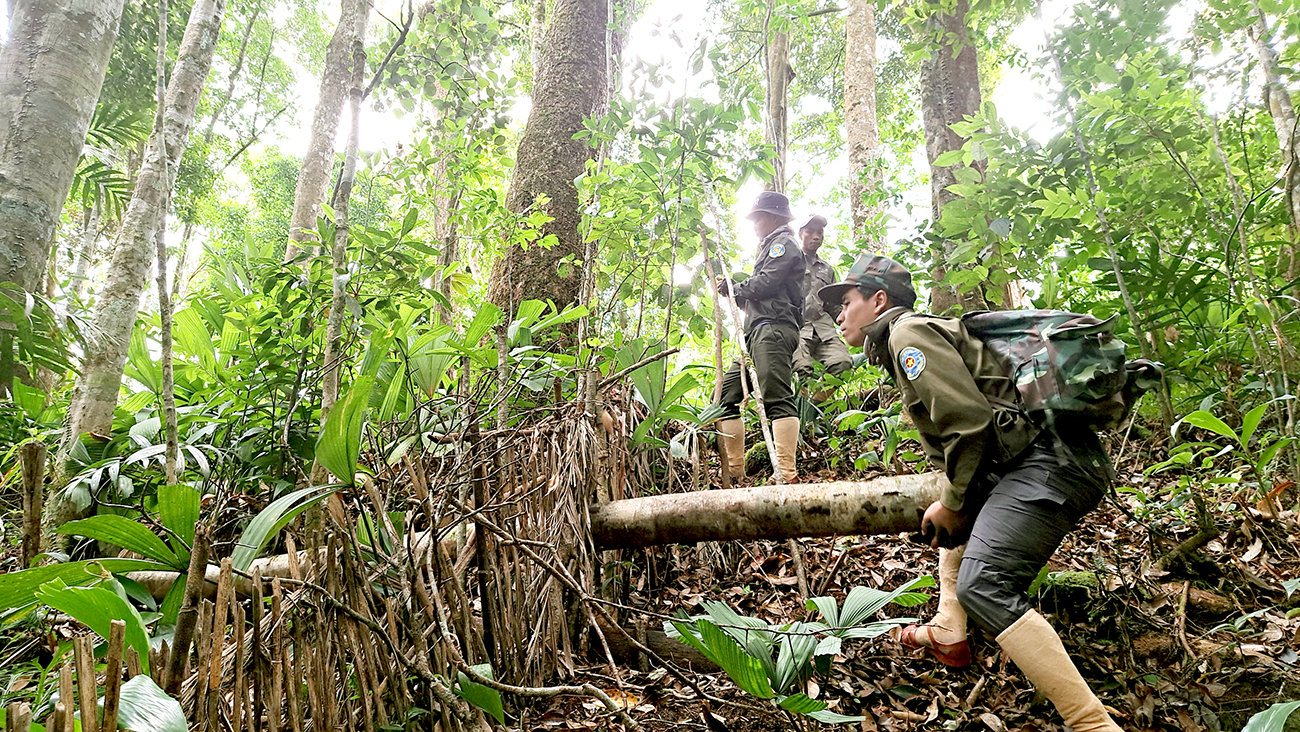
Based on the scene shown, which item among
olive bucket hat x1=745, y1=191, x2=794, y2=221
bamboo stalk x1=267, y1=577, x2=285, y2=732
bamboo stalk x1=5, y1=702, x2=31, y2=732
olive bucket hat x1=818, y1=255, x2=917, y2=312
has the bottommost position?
bamboo stalk x1=267, y1=577, x2=285, y2=732

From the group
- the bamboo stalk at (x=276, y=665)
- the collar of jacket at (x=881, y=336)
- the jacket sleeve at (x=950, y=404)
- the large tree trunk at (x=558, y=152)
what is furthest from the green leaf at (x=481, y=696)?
the large tree trunk at (x=558, y=152)

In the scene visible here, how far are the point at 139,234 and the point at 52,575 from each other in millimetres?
1694

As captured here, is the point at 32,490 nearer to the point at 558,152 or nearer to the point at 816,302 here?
the point at 558,152

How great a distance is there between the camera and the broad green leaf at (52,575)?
1.03 meters

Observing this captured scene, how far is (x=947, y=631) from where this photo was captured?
7.32 ft

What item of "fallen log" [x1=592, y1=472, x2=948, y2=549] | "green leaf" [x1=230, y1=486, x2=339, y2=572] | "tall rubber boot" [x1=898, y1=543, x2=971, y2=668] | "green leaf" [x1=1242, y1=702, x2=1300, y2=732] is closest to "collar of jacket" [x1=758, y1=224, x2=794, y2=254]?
"fallen log" [x1=592, y1=472, x2=948, y2=549]

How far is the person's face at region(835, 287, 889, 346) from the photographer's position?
2500 millimetres

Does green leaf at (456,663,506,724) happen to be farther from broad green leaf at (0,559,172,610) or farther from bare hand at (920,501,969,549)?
bare hand at (920,501,969,549)

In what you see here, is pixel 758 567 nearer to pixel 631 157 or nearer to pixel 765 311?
pixel 765 311

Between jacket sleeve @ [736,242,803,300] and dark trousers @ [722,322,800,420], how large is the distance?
0.67 feet

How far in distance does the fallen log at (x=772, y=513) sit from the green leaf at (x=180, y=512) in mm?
1347

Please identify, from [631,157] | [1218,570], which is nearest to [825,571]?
[1218,570]

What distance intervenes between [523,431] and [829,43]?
10855 millimetres

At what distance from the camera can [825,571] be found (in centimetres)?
295
